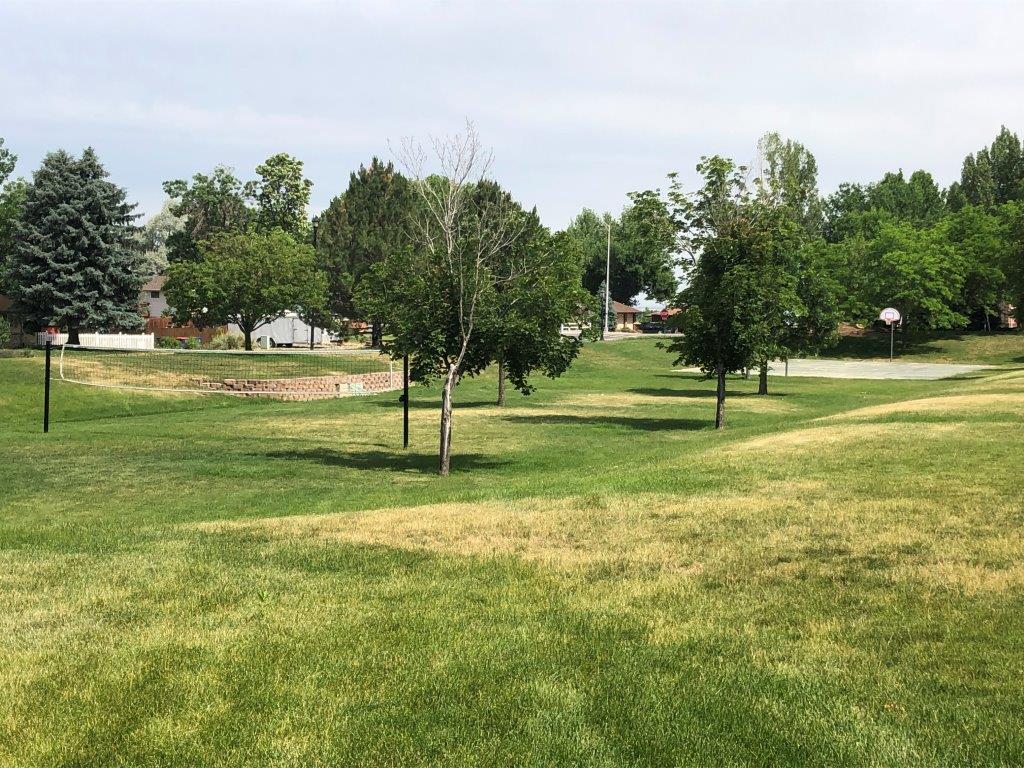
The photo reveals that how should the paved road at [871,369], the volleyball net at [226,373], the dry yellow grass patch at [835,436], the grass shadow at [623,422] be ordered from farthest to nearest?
1. the paved road at [871,369]
2. the volleyball net at [226,373]
3. the grass shadow at [623,422]
4. the dry yellow grass patch at [835,436]

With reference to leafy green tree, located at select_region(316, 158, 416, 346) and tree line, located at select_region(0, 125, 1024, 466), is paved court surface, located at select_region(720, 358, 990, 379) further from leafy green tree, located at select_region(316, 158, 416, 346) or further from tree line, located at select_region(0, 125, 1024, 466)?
leafy green tree, located at select_region(316, 158, 416, 346)

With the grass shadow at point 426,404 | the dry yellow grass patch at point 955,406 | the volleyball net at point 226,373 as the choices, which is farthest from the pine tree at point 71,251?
the dry yellow grass patch at point 955,406

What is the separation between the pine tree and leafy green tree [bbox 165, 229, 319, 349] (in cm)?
460

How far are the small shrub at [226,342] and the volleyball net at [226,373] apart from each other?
15099mm

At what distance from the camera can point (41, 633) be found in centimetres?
703

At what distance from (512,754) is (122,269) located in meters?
60.9

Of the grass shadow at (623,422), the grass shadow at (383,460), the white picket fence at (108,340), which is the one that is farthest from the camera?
the white picket fence at (108,340)

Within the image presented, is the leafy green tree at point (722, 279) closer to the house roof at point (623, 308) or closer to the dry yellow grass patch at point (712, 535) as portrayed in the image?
the dry yellow grass patch at point (712, 535)

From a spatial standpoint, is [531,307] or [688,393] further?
[688,393]

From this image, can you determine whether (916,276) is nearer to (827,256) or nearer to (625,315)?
(827,256)

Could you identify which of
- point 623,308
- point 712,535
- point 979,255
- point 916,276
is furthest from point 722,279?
point 623,308

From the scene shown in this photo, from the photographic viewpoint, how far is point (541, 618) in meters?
7.45

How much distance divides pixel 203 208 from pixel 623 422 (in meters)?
71.5

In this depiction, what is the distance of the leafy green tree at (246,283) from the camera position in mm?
61219
